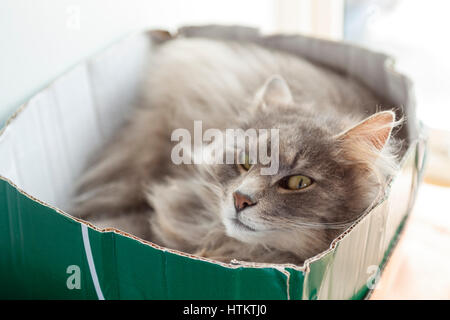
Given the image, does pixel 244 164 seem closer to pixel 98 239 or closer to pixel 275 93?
pixel 275 93

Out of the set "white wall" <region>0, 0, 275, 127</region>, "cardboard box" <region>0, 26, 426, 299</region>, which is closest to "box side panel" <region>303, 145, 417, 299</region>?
"cardboard box" <region>0, 26, 426, 299</region>

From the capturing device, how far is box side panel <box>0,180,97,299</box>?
89 centimetres

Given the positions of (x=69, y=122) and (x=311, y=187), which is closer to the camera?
(x=311, y=187)

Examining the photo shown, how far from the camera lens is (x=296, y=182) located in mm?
1047

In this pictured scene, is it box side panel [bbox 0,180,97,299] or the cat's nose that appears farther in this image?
the cat's nose

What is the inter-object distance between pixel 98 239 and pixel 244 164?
1.35ft

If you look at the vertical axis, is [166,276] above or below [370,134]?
below

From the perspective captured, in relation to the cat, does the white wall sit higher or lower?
higher

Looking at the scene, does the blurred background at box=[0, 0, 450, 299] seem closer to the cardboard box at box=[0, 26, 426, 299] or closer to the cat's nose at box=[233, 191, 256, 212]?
the cardboard box at box=[0, 26, 426, 299]

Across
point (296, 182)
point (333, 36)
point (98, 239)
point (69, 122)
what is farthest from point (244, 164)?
point (333, 36)

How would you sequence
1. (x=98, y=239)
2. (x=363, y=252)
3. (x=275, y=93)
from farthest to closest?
(x=275, y=93)
(x=363, y=252)
(x=98, y=239)

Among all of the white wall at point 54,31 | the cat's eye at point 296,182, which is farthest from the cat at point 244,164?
the white wall at point 54,31

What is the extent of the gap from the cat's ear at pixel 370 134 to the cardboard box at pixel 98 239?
70 mm

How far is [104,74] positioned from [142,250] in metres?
0.91
